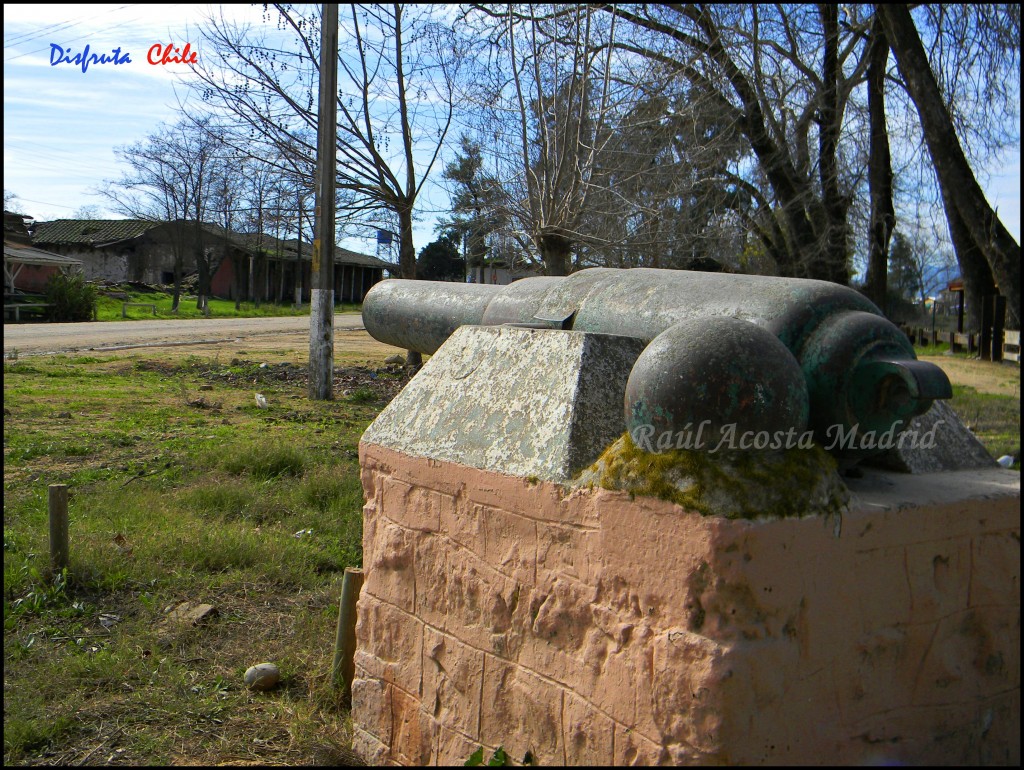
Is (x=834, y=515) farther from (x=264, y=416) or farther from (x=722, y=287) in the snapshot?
(x=264, y=416)

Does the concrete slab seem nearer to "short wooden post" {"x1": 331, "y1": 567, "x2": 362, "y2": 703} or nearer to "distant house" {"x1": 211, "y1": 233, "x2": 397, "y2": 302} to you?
"short wooden post" {"x1": 331, "y1": 567, "x2": 362, "y2": 703}

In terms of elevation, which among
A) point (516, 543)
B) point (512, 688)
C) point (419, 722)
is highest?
point (516, 543)

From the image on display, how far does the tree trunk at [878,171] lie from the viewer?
12.0m

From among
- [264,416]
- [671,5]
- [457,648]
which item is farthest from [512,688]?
[671,5]

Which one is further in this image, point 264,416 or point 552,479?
point 264,416

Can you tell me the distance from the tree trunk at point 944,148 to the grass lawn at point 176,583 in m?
1.52

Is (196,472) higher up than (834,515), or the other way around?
(834,515)

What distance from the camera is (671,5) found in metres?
11.9

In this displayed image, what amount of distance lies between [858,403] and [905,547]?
A: 13.4 inches

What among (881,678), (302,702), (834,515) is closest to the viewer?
(834,515)

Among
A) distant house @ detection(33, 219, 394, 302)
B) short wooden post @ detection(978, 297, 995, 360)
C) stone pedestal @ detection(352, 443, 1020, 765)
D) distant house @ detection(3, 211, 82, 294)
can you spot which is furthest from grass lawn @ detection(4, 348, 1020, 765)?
distant house @ detection(33, 219, 394, 302)

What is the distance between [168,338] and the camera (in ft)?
59.6

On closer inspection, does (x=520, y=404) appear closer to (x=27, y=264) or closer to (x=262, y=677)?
(x=262, y=677)

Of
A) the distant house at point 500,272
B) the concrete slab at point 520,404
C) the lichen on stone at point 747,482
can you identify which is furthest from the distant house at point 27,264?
the lichen on stone at point 747,482
